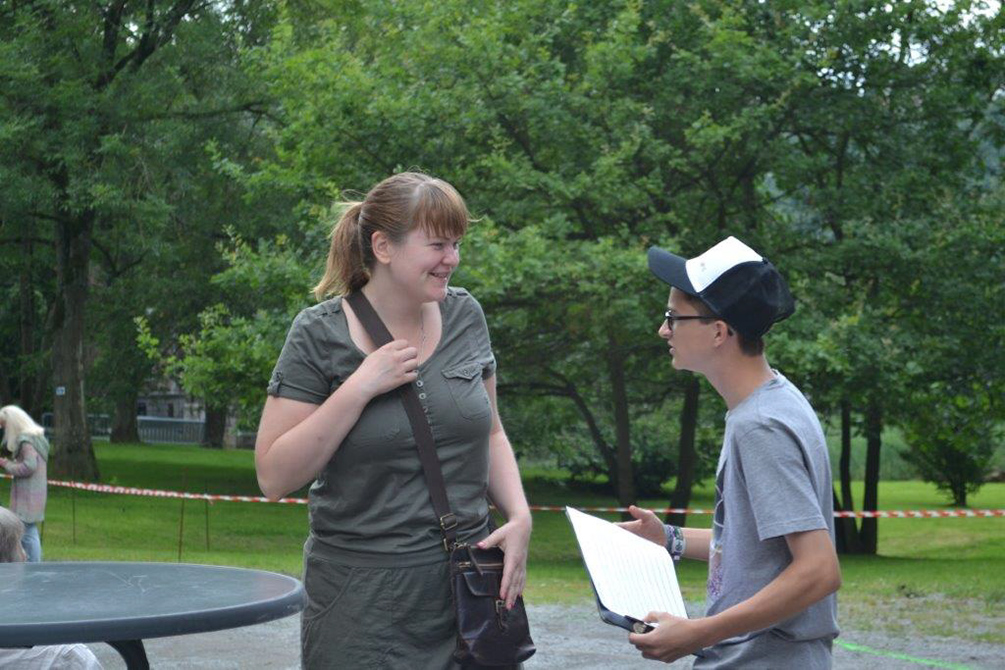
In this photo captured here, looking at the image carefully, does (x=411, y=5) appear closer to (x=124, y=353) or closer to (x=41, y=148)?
(x=41, y=148)

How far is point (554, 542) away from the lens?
23.6 meters

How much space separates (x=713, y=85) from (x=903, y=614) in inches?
310

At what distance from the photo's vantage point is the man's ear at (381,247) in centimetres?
322

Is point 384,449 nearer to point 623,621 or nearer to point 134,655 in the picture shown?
point 623,621

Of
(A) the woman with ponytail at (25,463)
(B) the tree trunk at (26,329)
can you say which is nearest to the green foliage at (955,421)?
(A) the woman with ponytail at (25,463)

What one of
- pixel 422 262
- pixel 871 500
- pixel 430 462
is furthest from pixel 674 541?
pixel 871 500

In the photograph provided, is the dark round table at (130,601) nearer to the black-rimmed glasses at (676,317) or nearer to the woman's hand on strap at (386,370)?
the woman's hand on strap at (386,370)

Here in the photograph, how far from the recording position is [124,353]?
30328 millimetres

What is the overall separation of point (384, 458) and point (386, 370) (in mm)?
196

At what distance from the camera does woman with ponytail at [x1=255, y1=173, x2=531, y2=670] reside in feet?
10.2

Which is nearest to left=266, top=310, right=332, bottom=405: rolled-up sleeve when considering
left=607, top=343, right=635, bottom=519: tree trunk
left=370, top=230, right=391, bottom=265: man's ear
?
left=370, top=230, right=391, bottom=265: man's ear

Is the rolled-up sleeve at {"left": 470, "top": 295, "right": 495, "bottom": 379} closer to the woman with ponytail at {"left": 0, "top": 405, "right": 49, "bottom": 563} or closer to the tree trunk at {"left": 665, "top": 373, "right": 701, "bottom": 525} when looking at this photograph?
the woman with ponytail at {"left": 0, "top": 405, "right": 49, "bottom": 563}

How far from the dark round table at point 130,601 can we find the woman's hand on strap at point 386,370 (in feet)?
1.68

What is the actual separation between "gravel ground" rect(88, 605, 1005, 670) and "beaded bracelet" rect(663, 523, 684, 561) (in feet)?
16.8
